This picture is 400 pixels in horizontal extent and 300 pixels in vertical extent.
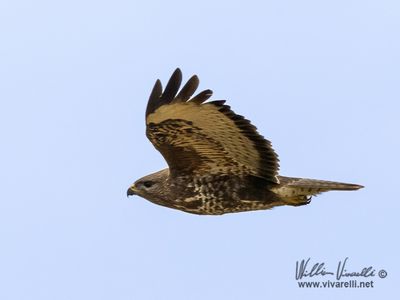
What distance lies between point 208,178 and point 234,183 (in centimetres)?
33

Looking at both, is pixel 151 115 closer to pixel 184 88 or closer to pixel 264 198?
pixel 184 88

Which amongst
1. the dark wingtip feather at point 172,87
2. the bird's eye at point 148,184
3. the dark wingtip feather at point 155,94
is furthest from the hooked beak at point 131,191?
the dark wingtip feather at point 172,87

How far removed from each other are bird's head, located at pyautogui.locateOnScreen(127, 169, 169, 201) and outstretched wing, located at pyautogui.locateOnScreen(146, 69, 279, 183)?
22cm

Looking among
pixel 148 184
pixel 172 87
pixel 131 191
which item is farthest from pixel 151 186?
pixel 172 87

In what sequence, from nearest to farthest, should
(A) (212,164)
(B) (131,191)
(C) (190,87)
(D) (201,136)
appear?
(C) (190,87)
(D) (201,136)
(A) (212,164)
(B) (131,191)

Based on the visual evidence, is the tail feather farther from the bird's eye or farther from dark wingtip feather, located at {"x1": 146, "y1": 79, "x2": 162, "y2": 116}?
dark wingtip feather, located at {"x1": 146, "y1": 79, "x2": 162, "y2": 116}

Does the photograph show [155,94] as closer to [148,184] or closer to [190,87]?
[190,87]

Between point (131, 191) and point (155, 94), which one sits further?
point (131, 191)

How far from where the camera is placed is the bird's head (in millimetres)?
16922

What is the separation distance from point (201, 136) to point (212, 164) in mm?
501

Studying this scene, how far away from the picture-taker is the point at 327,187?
53.6 ft

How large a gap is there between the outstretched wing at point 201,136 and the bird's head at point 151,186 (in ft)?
0.72

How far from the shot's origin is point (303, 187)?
16359 mm

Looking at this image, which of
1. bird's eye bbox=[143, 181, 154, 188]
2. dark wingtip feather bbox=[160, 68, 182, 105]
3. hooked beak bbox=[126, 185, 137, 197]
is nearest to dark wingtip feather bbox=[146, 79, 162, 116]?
dark wingtip feather bbox=[160, 68, 182, 105]
